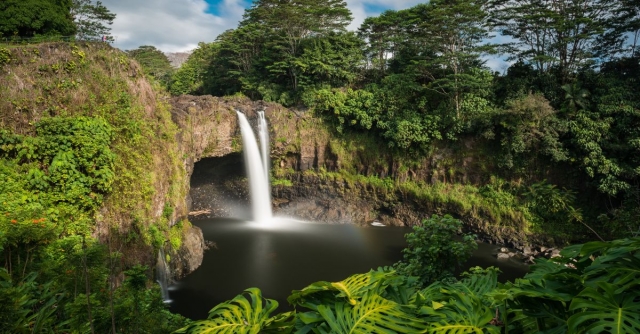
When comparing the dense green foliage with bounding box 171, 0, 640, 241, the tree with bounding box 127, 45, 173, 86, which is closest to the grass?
the dense green foliage with bounding box 171, 0, 640, 241

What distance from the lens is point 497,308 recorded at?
1.84 meters

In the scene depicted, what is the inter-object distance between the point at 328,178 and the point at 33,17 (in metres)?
12.9

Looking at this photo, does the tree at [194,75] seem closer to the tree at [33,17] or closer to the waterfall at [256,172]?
the waterfall at [256,172]

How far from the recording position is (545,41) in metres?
13.8

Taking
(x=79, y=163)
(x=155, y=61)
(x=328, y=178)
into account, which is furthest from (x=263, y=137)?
(x=155, y=61)

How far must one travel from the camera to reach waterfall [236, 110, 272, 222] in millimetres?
16266

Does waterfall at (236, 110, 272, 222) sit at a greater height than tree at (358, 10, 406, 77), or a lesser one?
lesser

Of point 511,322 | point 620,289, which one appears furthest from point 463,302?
point 620,289

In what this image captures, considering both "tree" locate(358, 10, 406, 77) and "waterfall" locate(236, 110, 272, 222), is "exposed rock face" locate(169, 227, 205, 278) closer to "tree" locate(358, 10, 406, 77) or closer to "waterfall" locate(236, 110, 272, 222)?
"waterfall" locate(236, 110, 272, 222)

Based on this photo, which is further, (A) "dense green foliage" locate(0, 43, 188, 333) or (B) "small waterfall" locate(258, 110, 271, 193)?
(B) "small waterfall" locate(258, 110, 271, 193)

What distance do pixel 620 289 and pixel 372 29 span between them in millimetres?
21765

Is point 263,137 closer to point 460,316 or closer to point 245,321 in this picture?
point 245,321

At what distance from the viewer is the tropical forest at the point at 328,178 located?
1.88 metres

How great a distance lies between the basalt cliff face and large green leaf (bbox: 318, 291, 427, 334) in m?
13.9
